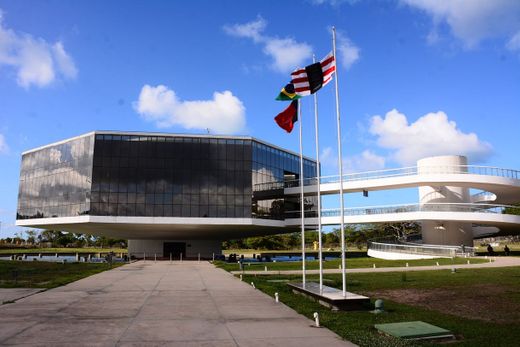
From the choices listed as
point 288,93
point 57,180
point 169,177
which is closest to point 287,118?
point 288,93

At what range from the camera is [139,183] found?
5600 cm

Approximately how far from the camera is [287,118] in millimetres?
21734

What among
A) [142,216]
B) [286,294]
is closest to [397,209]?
[142,216]

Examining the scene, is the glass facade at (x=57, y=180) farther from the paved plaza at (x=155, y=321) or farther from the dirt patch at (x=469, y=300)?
the dirt patch at (x=469, y=300)

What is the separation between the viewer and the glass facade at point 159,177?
2184 inches

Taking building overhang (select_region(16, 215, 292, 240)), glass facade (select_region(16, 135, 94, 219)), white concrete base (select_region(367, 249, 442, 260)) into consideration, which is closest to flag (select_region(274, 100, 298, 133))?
white concrete base (select_region(367, 249, 442, 260))

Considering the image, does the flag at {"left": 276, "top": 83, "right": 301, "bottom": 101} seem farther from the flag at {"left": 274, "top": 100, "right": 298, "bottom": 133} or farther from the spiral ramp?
the spiral ramp

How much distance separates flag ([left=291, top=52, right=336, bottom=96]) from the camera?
685 inches

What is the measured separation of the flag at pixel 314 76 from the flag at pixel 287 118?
2.95 m

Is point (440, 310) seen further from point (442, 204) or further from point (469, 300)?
point (442, 204)

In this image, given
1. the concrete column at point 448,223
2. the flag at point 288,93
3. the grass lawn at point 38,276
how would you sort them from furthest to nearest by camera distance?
the concrete column at point 448,223 < the grass lawn at point 38,276 < the flag at point 288,93

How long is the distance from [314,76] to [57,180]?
2076 inches

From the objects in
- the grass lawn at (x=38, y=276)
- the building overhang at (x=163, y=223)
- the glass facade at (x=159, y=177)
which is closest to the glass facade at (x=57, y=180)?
the glass facade at (x=159, y=177)

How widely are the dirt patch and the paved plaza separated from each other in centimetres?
494
